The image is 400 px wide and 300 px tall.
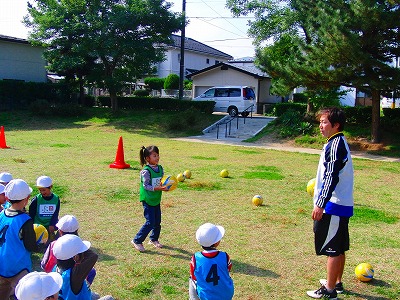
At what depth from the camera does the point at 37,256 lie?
513 cm

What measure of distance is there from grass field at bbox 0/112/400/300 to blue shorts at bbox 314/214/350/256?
2.08 ft

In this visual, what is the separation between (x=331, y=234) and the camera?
409 centimetres

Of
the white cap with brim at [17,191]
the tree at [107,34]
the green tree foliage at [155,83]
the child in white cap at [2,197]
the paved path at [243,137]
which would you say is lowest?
the paved path at [243,137]

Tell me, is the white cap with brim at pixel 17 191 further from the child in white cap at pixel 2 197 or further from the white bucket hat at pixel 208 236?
the white bucket hat at pixel 208 236

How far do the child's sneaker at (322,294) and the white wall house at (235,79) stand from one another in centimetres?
3023

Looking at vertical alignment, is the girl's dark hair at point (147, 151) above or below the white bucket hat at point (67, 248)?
above

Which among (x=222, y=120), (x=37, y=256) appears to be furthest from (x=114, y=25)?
(x=37, y=256)

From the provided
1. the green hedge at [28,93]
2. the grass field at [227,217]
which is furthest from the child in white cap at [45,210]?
the green hedge at [28,93]

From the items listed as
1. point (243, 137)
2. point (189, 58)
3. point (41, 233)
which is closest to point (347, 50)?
point (243, 137)

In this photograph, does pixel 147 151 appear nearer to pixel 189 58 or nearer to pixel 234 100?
pixel 234 100

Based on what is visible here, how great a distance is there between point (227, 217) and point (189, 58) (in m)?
43.0

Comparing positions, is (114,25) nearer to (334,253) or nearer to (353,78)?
(353,78)

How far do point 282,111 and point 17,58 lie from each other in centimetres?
1918

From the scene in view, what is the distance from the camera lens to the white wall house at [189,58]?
47625 millimetres
